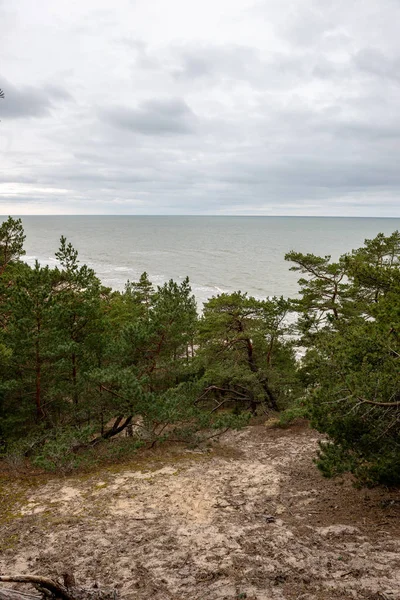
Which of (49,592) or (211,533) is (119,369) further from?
(49,592)

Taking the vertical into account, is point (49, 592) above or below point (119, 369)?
below

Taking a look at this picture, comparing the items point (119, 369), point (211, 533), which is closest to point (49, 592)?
point (211, 533)

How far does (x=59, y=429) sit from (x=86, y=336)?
10.1ft

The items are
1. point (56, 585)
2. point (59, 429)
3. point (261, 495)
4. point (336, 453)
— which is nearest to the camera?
point (56, 585)

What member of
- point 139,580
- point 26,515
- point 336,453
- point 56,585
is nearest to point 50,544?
point 26,515

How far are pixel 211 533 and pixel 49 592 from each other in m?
3.94

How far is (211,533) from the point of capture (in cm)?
758

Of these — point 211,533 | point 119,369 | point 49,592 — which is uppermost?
point 119,369

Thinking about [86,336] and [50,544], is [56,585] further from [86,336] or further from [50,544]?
[86,336]

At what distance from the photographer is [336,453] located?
7.87m

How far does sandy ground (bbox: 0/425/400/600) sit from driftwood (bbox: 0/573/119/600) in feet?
3.98

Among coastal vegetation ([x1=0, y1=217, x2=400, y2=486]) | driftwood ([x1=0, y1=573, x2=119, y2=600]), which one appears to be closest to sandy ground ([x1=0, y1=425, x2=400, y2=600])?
coastal vegetation ([x1=0, y1=217, x2=400, y2=486])

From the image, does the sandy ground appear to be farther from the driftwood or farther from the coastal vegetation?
the driftwood

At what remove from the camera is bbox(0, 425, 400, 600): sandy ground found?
231 inches
